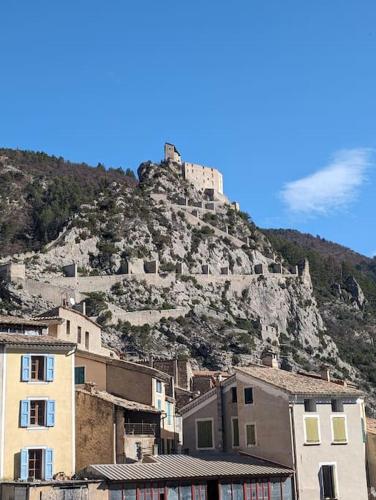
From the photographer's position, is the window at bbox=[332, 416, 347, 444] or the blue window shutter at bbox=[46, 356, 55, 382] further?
the window at bbox=[332, 416, 347, 444]

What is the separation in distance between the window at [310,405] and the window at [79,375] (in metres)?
13.5

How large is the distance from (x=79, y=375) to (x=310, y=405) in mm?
14102


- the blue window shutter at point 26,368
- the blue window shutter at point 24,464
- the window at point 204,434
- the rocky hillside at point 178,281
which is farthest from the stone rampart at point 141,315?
the blue window shutter at point 24,464

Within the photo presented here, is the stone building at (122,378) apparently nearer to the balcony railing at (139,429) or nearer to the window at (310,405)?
the balcony railing at (139,429)

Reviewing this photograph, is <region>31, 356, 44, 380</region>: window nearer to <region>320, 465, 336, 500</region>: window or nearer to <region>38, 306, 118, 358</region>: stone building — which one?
<region>38, 306, 118, 358</region>: stone building

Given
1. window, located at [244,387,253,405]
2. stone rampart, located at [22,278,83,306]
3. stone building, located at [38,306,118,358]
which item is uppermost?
stone rampart, located at [22,278,83,306]

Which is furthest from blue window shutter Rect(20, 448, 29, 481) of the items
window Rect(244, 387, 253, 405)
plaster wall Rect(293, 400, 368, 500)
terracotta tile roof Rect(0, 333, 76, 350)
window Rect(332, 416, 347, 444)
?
window Rect(332, 416, 347, 444)

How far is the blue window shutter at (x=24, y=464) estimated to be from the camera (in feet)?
127

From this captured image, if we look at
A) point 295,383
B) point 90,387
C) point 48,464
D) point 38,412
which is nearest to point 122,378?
point 90,387

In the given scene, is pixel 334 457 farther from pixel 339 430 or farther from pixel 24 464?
pixel 24 464

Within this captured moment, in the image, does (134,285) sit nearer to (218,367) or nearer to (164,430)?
(218,367)

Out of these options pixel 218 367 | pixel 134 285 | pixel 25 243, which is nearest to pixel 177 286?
pixel 134 285

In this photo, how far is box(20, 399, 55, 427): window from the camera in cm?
4038

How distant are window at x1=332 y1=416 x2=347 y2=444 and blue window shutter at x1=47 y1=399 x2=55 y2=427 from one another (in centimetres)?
1676
